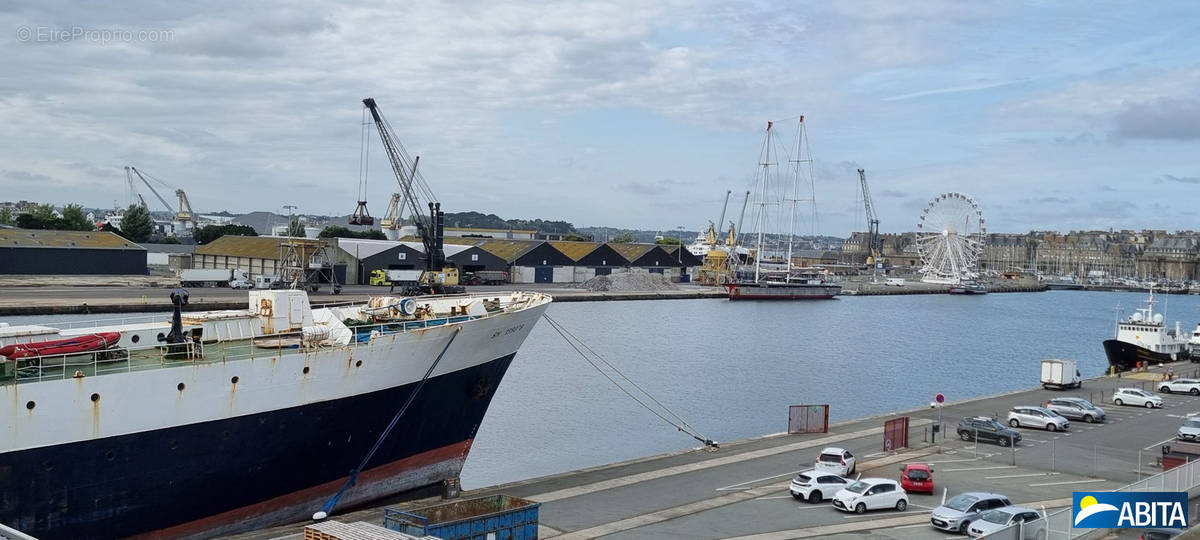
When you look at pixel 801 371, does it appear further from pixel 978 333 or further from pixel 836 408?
pixel 978 333

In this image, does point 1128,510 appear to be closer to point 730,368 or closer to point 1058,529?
point 1058,529

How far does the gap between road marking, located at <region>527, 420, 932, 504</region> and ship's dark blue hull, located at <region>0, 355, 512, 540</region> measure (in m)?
3.78

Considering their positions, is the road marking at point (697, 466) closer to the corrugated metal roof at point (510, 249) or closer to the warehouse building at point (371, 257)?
the warehouse building at point (371, 257)

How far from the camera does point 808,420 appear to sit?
30422 millimetres

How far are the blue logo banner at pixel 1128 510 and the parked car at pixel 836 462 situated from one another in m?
6.81

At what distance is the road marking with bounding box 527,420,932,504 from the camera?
21859mm

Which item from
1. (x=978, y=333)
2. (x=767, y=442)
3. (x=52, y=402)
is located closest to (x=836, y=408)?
(x=767, y=442)

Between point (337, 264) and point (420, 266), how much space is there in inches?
371

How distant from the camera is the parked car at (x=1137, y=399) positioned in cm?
3766

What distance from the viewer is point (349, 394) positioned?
20797mm

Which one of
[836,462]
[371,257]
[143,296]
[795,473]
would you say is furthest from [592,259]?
[836,462]

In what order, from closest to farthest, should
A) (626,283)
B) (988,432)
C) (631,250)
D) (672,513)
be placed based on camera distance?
(672,513), (988,432), (626,283), (631,250)

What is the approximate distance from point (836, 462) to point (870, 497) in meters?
3.03

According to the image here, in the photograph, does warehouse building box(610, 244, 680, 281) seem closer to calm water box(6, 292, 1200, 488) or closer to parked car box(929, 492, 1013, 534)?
calm water box(6, 292, 1200, 488)
